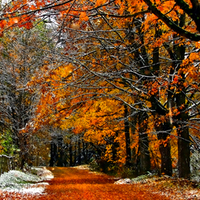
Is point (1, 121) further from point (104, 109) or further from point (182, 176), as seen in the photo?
point (182, 176)

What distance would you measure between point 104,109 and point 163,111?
625cm

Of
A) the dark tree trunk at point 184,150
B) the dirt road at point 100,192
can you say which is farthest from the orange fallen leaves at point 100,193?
the dark tree trunk at point 184,150

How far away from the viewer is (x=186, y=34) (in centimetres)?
380

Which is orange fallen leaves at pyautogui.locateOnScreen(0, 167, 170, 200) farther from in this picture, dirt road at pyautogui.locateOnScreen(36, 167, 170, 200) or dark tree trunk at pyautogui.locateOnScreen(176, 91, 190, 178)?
dark tree trunk at pyautogui.locateOnScreen(176, 91, 190, 178)

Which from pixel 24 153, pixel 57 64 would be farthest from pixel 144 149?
pixel 24 153

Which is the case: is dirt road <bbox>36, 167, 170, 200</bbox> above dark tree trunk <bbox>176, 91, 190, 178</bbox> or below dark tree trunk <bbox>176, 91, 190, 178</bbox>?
below

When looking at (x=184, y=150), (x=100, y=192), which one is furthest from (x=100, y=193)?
(x=184, y=150)

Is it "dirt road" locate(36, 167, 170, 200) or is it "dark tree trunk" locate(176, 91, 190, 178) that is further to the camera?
"dark tree trunk" locate(176, 91, 190, 178)

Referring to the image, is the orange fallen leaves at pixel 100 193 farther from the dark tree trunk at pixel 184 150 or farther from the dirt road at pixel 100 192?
the dark tree trunk at pixel 184 150

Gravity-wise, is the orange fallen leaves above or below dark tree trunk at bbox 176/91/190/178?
below

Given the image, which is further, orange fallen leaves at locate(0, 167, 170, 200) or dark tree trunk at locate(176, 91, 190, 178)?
dark tree trunk at locate(176, 91, 190, 178)

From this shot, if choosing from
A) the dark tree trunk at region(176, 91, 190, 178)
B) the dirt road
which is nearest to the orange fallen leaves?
the dirt road

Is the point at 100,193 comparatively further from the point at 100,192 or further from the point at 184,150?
the point at 184,150

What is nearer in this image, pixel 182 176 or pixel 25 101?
pixel 182 176
